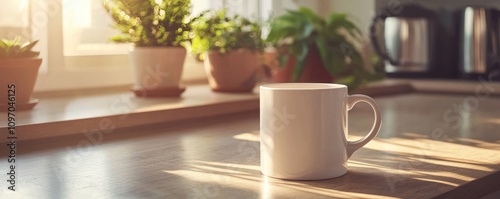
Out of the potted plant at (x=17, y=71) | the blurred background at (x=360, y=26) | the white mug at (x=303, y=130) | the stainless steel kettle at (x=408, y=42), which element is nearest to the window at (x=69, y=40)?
the blurred background at (x=360, y=26)

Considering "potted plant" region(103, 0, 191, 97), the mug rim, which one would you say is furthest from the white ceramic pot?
the mug rim

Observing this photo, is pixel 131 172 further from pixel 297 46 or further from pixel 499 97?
pixel 499 97

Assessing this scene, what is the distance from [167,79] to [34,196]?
88 cm

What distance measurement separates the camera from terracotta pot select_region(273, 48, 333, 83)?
179 centimetres

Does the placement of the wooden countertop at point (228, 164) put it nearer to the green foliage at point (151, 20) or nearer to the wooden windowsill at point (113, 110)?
the wooden windowsill at point (113, 110)

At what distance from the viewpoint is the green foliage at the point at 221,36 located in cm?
168

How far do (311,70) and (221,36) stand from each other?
25 centimetres

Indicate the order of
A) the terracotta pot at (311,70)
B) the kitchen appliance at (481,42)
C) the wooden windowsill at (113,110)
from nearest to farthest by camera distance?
the wooden windowsill at (113,110)
the terracotta pot at (311,70)
the kitchen appliance at (481,42)

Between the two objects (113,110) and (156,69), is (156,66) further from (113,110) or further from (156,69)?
(113,110)

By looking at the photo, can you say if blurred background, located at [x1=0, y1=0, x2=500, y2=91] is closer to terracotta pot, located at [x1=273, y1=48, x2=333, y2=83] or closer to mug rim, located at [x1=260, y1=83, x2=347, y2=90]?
terracotta pot, located at [x1=273, y1=48, x2=333, y2=83]

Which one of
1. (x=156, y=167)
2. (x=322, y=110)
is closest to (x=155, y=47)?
(x=156, y=167)

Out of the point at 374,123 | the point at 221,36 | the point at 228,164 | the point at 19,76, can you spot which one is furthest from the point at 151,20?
the point at 374,123

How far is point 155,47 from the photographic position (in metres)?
1.56

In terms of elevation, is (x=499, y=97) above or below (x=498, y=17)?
below
